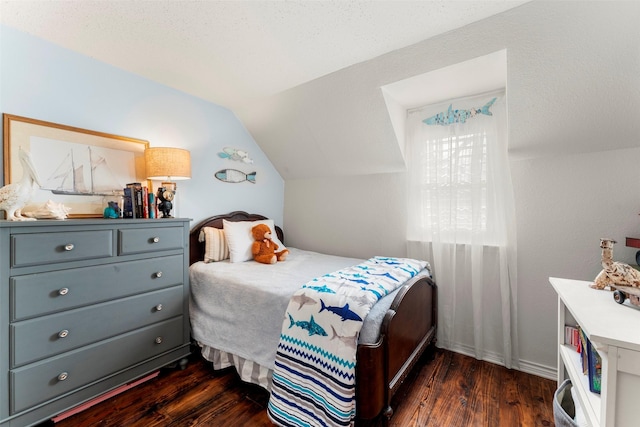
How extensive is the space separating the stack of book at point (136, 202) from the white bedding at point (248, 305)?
59 centimetres

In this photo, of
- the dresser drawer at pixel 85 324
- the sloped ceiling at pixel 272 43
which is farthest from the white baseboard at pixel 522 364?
the dresser drawer at pixel 85 324

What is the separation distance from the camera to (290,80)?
2258 millimetres

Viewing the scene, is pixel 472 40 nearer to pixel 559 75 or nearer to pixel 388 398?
pixel 559 75

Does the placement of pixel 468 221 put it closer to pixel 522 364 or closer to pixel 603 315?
pixel 522 364

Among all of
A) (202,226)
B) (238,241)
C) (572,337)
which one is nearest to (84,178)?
(202,226)

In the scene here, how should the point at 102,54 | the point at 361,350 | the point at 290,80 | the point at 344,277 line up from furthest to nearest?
1. the point at 290,80
2. the point at 102,54
3. the point at 344,277
4. the point at 361,350

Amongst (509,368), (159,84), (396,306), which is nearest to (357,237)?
(396,306)

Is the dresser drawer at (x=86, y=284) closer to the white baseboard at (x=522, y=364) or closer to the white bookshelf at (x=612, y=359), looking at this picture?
the white bookshelf at (x=612, y=359)

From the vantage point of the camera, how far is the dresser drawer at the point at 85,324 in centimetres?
136

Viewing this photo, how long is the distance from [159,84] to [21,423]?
2405 millimetres

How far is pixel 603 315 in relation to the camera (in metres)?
0.93

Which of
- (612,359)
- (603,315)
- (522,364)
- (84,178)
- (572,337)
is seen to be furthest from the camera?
(522,364)

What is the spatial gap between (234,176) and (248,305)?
64.6 inches

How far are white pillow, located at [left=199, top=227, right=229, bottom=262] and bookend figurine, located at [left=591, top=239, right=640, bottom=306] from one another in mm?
2521
